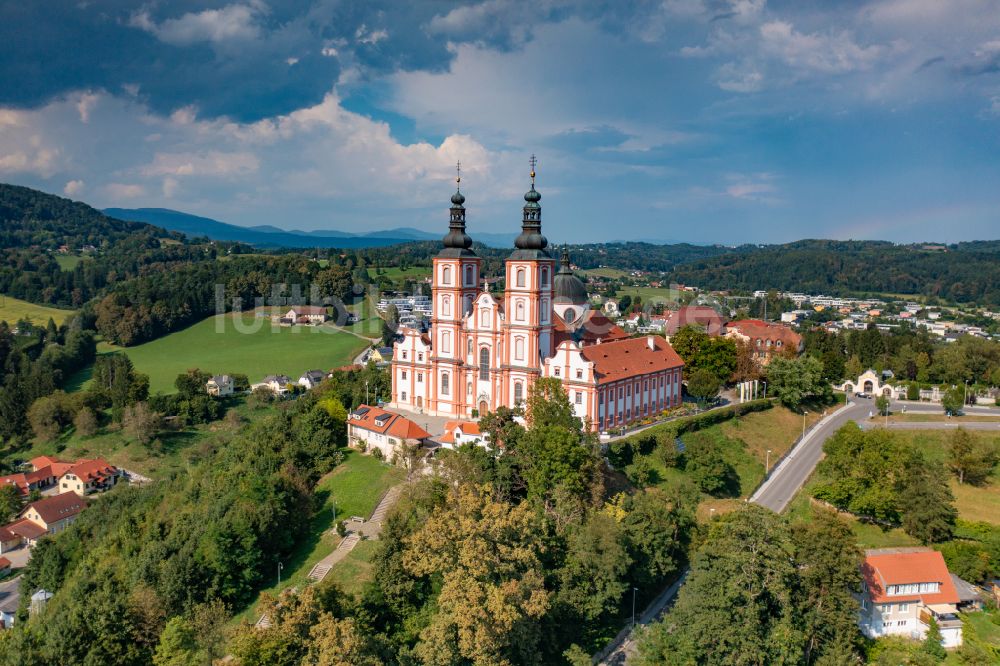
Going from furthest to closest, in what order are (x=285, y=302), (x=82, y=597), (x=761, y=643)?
(x=285, y=302) → (x=82, y=597) → (x=761, y=643)

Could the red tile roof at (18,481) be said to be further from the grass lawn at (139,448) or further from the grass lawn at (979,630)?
the grass lawn at (979,630)

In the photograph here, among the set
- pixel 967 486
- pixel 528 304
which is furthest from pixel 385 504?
pixel 967 486

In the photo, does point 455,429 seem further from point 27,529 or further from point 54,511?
point 27,529

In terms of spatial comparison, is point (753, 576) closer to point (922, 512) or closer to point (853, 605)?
point (853, 605)

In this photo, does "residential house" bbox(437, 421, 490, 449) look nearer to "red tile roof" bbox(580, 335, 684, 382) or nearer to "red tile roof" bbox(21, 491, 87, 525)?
"red tile roof" bbox(580, 335, 684, 382)

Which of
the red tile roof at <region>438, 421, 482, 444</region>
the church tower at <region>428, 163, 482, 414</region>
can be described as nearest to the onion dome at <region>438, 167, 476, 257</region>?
the church tower at <region>428, 163, 482, 414</region>

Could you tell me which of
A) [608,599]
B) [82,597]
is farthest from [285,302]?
[608,599]
